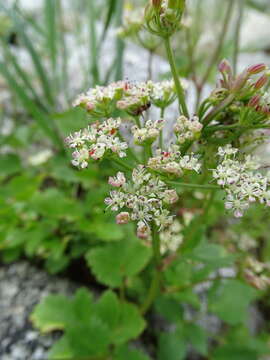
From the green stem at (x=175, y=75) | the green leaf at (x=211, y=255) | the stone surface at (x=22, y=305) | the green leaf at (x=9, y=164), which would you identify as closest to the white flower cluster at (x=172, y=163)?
the green stem at (x=175, y=75)

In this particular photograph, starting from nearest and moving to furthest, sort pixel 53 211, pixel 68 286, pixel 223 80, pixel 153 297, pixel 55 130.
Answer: pixel 223 80, pixel 153 297, pixel 53 211, pixel 68 286, pixel 55 130

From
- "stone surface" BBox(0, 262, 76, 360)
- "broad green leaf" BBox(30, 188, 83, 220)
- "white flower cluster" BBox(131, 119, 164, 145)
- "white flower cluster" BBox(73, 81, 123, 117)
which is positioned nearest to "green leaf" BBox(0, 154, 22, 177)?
"broad green leaf" BBox(30, 188, 83, 220)

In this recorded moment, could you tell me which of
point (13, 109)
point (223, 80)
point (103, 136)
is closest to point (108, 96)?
point (103, 136)

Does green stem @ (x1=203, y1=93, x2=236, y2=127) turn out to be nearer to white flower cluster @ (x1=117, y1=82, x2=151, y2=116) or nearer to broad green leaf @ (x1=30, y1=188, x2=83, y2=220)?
white flower cluster @ (x1=117, y1=82, x2=151, y2=116)

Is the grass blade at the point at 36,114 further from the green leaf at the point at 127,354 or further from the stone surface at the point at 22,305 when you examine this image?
the green leaf at the point at 127,354

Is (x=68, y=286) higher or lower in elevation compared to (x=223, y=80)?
lower

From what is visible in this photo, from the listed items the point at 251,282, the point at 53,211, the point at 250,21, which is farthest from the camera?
the point at 250,21

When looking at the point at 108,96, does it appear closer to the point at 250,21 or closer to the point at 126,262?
the point at 126,262
